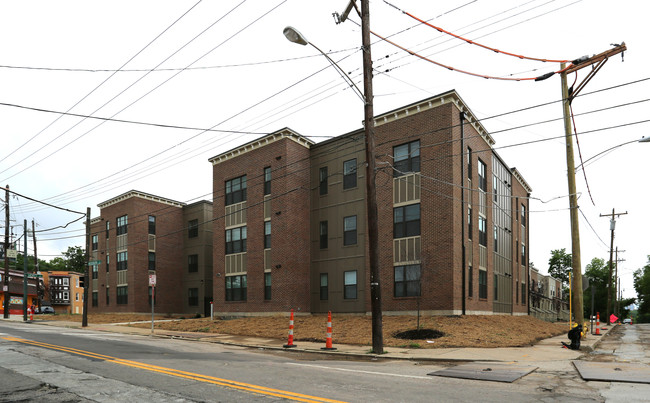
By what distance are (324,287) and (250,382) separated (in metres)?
20.1

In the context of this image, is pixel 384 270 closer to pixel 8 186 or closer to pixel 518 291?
pixel 518 291

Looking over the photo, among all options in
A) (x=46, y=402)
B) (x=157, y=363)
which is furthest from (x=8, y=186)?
(x=46, y=402)

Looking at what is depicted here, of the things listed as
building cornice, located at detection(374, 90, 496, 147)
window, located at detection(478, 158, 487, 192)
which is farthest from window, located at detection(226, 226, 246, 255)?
window, located at detection(478, 158, 487, 192)

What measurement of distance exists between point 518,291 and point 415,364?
26.4 metres

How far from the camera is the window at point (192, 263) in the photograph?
42688mm

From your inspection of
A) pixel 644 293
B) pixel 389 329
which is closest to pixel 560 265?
pixel 644 293

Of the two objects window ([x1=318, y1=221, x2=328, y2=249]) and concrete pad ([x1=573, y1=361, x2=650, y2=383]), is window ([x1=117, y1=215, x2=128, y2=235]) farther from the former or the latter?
concrete pad ([x1=573, y1=361, x2=650, y2=383])

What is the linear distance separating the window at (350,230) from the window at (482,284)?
7.34 m

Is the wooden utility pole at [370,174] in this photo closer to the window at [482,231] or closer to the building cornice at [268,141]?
the window at [482,231]

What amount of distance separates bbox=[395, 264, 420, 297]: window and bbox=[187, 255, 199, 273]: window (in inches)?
930

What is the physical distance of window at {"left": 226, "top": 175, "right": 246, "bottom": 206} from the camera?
3228 cm

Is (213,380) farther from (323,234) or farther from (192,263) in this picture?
(192,263)

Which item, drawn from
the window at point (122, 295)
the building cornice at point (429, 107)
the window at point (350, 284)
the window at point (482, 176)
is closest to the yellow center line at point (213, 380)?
the window at point (350, 284)

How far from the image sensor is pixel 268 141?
30.2 metres
